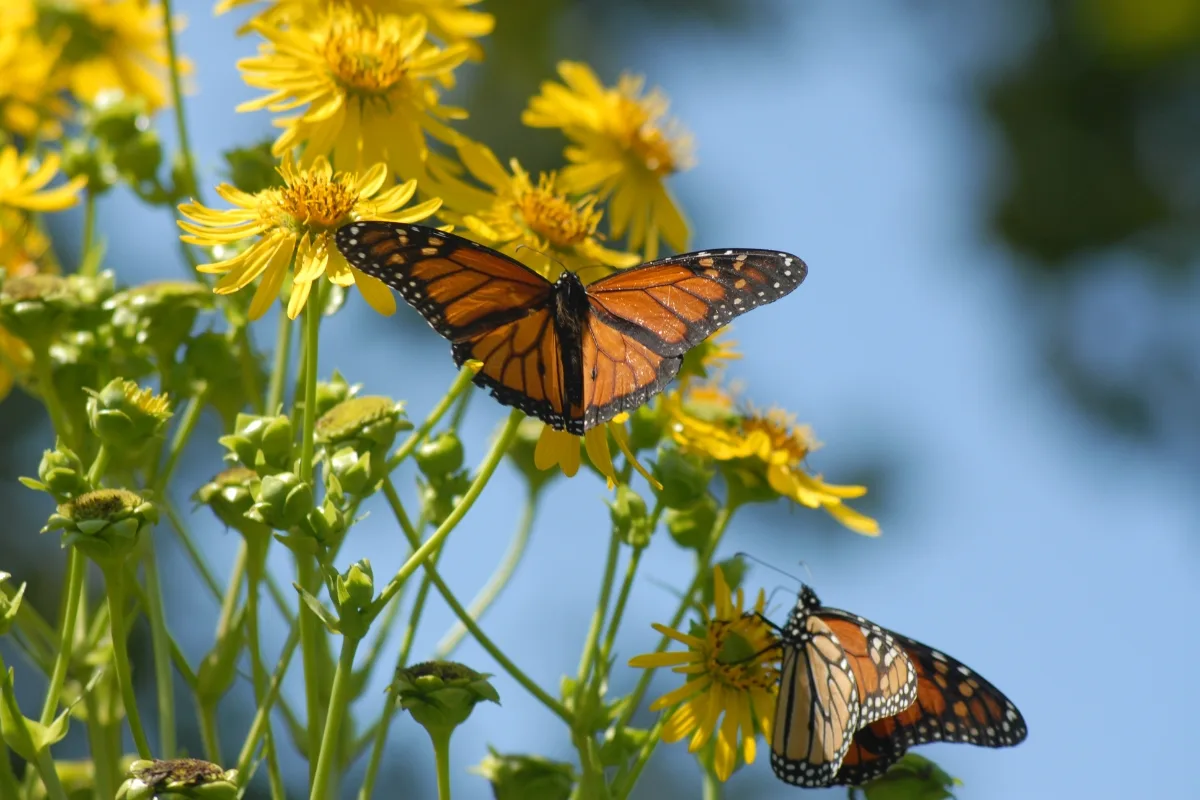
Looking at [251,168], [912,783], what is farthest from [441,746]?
[251,168]

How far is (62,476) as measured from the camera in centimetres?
131

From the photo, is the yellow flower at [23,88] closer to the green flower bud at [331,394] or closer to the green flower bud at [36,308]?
the green flower bud at [36,308]

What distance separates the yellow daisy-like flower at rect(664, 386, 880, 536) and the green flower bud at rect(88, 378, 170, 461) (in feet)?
1.86

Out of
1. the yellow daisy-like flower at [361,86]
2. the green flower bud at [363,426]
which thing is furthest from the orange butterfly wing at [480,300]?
the yellow daisy-like flower at [361,86]

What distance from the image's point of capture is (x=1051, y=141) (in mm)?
7531

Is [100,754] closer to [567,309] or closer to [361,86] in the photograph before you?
[567,309]

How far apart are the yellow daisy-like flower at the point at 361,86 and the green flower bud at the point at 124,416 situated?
0.40 meters

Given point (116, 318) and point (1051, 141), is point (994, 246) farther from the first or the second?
point (116, 318)

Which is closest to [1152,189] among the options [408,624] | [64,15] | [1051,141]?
[1051,141]

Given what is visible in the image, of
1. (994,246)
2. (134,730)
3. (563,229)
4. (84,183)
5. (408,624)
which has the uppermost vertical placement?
(994,246)

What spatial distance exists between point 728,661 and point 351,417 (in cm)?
50

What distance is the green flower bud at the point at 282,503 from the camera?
1256 millimetres

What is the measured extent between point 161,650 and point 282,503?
33cm

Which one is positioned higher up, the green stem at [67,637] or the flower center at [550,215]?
the flower center at [550,215]
